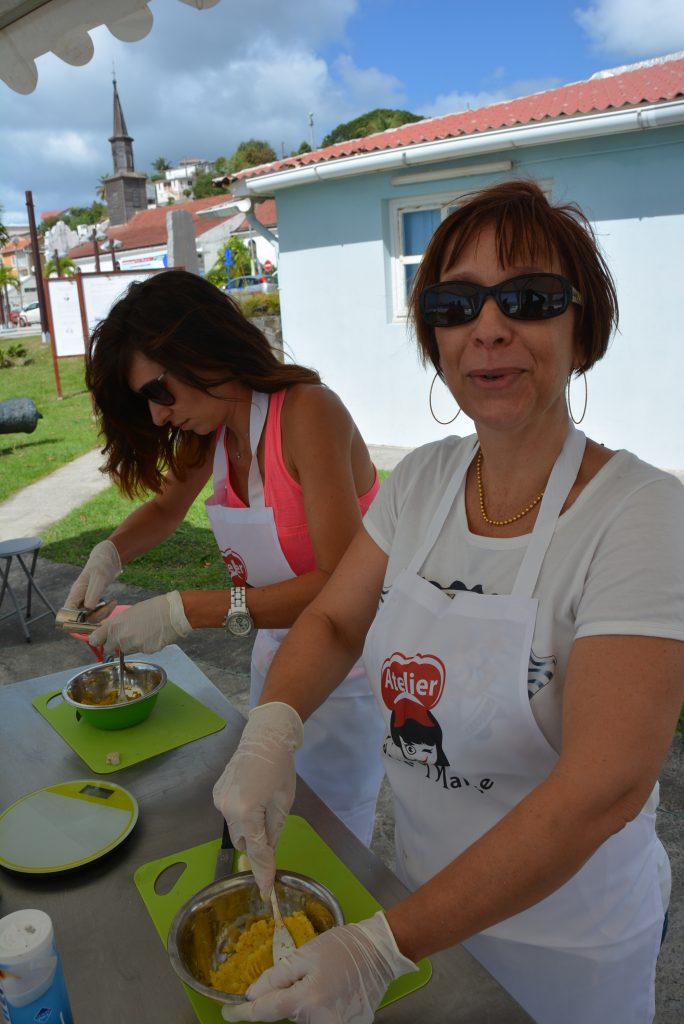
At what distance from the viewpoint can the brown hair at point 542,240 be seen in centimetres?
129

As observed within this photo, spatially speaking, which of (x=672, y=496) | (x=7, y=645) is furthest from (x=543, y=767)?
(x=7, y=645)

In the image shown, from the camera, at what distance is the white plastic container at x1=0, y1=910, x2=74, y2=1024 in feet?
2.88

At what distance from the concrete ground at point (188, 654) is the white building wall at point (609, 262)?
82 cm

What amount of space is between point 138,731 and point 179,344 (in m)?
1.01

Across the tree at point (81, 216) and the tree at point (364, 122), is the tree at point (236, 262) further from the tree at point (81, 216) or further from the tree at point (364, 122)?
the tree at point (81, 216)

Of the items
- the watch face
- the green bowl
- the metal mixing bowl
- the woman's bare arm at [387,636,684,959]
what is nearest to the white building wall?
the watch face

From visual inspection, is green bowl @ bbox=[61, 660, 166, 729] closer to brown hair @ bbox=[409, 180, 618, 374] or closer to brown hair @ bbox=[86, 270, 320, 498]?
brown hair @ bbox=[86, 270, 320, 498]

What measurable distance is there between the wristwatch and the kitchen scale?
47 centimetres

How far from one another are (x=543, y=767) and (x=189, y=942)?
64 centimetres

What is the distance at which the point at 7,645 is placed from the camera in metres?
4.73

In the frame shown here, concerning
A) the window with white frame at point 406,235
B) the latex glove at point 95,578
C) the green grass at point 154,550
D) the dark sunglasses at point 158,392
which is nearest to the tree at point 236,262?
the window with white frame at point 406,235

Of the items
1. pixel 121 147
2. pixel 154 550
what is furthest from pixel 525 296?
pixel 121 147

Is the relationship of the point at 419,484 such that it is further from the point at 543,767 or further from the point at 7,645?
the point at 7,645

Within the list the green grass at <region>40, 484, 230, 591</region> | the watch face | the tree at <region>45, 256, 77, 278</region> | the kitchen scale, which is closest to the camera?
the kitchen scale
